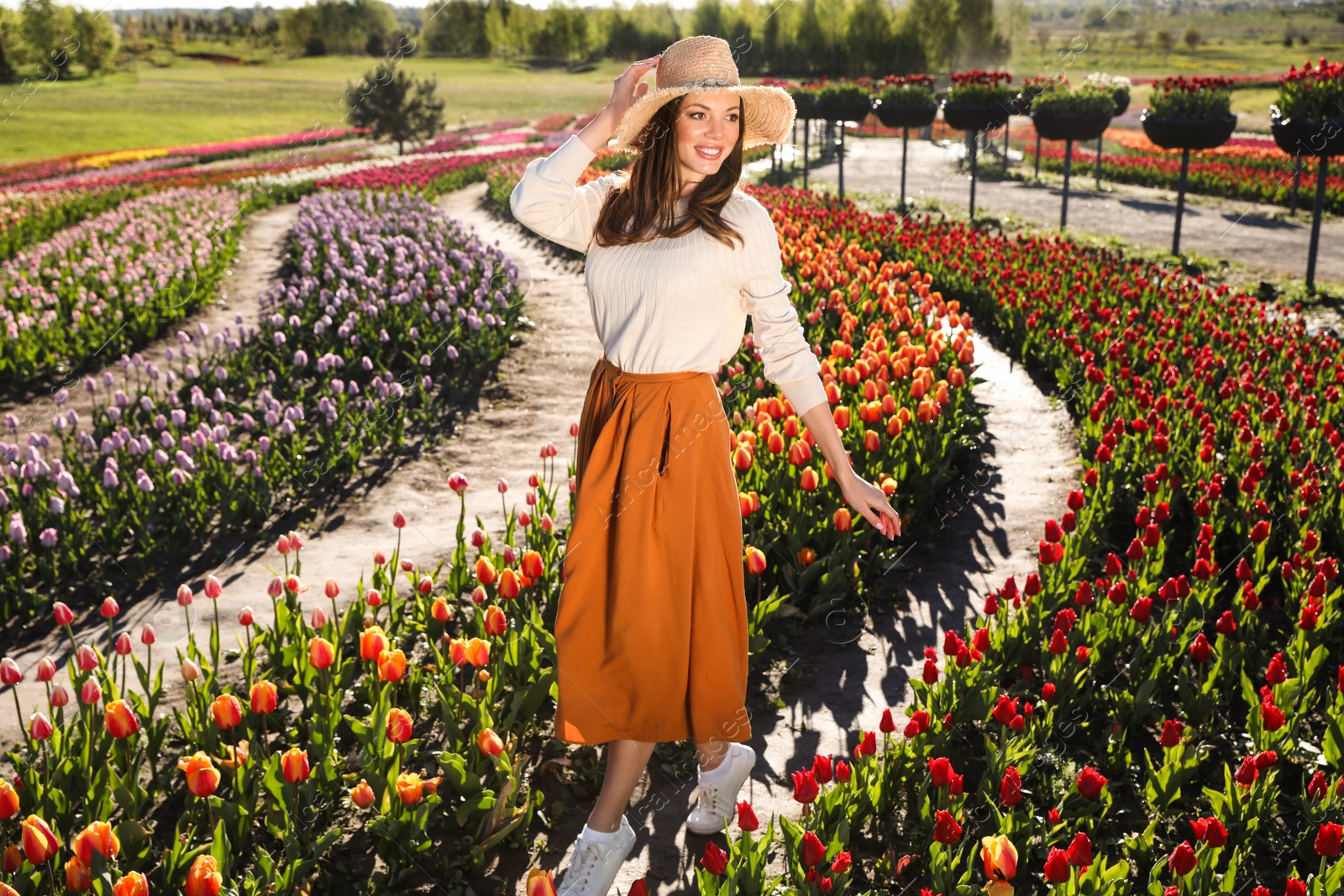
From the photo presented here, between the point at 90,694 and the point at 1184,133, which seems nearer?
the point at 90,694

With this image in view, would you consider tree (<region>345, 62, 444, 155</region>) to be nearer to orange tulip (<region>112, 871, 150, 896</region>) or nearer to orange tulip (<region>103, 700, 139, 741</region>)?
orange tulip (<region>103, 700, 139, 741</region>)

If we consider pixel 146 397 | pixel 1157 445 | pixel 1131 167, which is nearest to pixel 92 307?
pixel 146 397

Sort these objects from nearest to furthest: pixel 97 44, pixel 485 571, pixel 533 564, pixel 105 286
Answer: pixel 485 571 < pixel 533 564 < pixel 105 286 < pixel 97 44

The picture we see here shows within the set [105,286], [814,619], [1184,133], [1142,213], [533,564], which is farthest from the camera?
[1142,213]

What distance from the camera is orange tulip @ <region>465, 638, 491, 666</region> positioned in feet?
9.51

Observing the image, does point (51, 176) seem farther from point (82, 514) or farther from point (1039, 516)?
point (1039, 516)

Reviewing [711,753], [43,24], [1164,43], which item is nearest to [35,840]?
[711,753]

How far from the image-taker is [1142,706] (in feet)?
10.5

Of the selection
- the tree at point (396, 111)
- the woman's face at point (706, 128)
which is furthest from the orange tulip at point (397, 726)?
the tree at point (396, 111)

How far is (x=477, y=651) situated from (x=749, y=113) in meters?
1.78

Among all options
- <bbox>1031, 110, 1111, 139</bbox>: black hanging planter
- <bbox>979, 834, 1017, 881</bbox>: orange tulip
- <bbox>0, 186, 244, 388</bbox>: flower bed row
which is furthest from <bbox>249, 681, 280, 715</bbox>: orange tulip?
<bbox>1031, 110, 1111, 139</bbox>: black hanging planter

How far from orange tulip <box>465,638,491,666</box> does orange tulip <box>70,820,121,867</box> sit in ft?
3.25

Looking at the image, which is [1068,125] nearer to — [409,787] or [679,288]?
[679,288]

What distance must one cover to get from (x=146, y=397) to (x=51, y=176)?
27.4 metres
